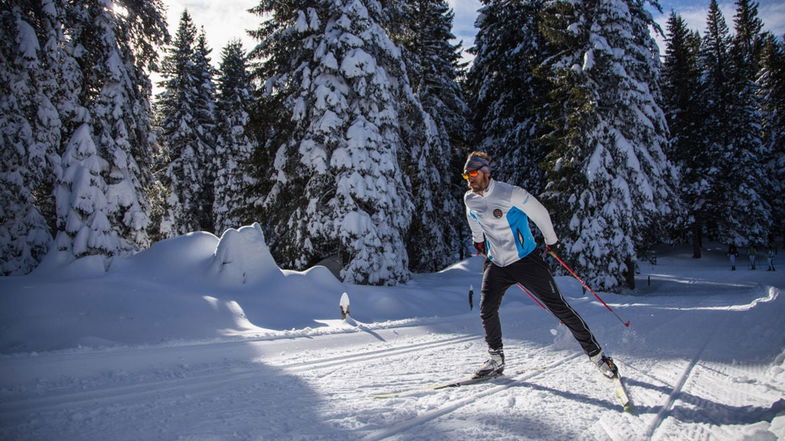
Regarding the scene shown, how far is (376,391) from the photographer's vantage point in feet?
12.1

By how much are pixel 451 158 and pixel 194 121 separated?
17.9 meters

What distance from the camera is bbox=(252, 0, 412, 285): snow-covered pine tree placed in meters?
12.0

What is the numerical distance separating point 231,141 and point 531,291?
26.3 meters

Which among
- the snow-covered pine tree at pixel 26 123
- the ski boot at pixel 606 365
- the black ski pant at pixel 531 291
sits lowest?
the ski boot at pixel 606 365

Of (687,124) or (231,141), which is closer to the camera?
(231,141)

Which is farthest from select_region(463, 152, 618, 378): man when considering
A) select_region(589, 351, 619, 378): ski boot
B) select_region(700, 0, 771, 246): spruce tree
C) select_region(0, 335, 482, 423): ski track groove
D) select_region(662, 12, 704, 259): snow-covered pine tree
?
select_region(700, 0, 771, 246): spruce tree

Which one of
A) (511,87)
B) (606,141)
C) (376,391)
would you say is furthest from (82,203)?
(511,87)

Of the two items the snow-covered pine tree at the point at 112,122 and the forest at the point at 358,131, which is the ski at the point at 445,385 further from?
the snow-covered pine tree at the point at 112,122

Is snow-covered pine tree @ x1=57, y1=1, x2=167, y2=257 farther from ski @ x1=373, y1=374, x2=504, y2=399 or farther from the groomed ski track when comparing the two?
ski @ x1=373, y1=374, x2=504, y2=399

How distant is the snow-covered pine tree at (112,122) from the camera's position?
35.1 feet

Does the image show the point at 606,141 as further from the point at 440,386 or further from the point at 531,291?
the point at 440,386

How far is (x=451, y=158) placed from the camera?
65.8ft

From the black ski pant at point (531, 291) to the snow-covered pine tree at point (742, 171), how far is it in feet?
103

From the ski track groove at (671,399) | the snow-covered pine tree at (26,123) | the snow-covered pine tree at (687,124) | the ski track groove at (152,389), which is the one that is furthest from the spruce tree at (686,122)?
the snow-covered pine tree at (26,123)
